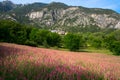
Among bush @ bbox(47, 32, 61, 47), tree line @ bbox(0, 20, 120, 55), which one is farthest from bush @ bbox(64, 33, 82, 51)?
bush @ bbox(47, 32, 61, 47)

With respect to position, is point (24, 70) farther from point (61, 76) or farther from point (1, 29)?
point (1, 29)

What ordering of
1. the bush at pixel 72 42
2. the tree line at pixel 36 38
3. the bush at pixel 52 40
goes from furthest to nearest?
the bush at pixel 52 40, the bush at pixel 72 42, the tree line at pixel 36 38

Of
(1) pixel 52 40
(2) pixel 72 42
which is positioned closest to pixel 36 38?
→ (1) pixel 52 40

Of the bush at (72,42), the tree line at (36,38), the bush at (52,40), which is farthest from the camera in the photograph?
the bush at (52,40)

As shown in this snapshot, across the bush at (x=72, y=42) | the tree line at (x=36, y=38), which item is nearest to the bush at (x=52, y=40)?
Answer: the tree line at (x=36, y=38)

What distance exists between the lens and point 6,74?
5688 mm

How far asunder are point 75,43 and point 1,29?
2597 centimetres

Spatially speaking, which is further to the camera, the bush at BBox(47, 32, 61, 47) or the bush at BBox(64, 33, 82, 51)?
the bush at BBox(47, 32, 61, 47)

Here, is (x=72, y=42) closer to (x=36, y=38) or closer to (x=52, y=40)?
(x=52, y=40)

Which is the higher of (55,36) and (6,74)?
(6,74)

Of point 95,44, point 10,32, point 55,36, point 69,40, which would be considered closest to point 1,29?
point 10,32

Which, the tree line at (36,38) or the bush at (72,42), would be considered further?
the bush at (72,42)

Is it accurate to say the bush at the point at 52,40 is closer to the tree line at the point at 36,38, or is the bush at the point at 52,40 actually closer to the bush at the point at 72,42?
the tree line at the point at 36,38

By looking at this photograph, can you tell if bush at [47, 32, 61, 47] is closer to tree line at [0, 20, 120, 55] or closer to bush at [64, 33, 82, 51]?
tree line at [0, 20, 120, 55]
